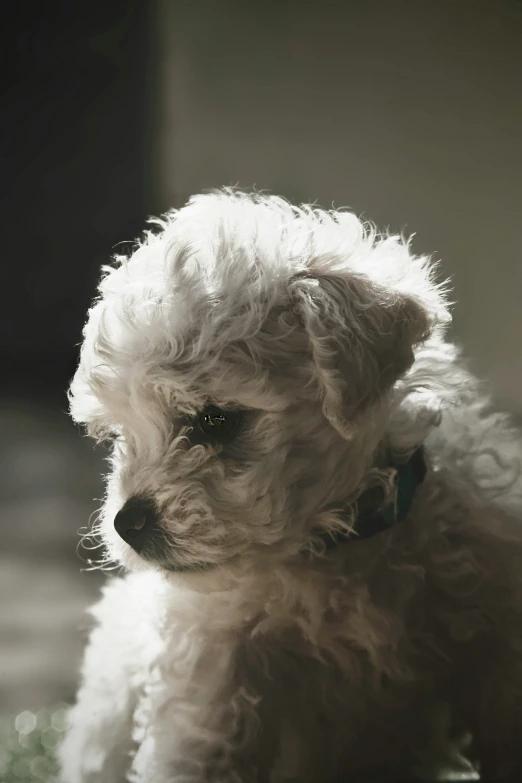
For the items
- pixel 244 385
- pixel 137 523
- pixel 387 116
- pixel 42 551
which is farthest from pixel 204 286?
pixel 42 551

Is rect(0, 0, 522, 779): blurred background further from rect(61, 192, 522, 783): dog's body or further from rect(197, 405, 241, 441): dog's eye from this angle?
rect(197, 405, 241, 441): dog's eye

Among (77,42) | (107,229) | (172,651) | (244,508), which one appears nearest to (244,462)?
(244,508)

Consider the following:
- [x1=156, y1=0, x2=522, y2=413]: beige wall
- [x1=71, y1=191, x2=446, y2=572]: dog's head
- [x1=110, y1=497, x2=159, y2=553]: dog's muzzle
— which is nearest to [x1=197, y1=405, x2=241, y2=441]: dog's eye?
[x1=71, y1=191, x2=446, y2=572]: dog's head

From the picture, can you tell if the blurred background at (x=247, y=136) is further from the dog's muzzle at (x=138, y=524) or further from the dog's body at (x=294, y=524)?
the dog's muzzle at (x=138, y=524)

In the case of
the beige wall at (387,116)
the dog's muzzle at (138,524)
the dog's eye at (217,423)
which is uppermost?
the beige wall at (387,116)

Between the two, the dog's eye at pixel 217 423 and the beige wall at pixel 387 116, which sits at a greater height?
the beige wall at pixel 387 116

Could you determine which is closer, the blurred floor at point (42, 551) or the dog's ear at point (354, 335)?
the dog's ear at point (354, 335)

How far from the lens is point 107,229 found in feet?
5.44

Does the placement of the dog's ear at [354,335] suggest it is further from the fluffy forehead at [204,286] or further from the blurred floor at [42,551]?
the blurred floor at [42,551]

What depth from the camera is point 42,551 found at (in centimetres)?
147

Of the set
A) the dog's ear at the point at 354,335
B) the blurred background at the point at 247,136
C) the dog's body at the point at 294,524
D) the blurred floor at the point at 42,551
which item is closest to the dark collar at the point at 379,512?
the dog's body at the point at 294,524

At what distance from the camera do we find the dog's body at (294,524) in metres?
0.83

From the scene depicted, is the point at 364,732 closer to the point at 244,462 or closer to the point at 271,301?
the point at 244,462

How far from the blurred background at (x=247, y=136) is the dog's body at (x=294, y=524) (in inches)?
12.7
